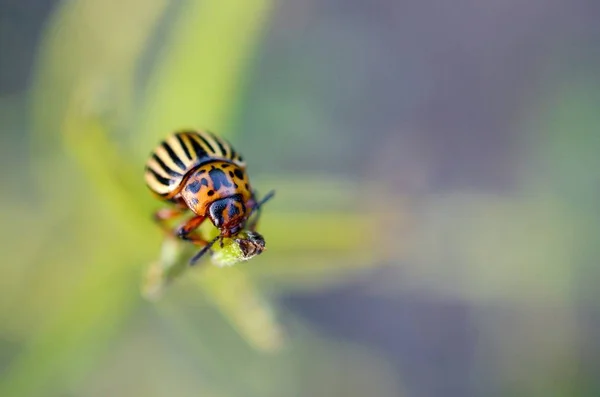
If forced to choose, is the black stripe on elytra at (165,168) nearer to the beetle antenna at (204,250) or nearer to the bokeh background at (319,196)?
the beetle antenna at (204,250)

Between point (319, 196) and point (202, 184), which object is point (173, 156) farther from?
point (319, 196)

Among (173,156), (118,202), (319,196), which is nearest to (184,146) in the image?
(173,156)

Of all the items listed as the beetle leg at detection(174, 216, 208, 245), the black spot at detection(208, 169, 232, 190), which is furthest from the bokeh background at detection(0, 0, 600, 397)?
the black spot at detection(208, 169, 232, 190)

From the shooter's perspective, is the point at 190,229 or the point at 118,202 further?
the point at 118,202

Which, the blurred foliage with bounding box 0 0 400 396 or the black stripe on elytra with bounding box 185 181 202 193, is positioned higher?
the blurred foliage with bounding box 0 0 400 396

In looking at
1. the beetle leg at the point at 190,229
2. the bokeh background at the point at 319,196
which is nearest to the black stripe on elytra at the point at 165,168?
the beetle leg at the point at 190,229

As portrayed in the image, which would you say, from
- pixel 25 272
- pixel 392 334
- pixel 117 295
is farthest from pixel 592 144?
pixel 25 272

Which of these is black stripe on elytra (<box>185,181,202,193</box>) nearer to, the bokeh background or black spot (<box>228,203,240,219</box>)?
black spot (<box>228,203,240,219</box>)

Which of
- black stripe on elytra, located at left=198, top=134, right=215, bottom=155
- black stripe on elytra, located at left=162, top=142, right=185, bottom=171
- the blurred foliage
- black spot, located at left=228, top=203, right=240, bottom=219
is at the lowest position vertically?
black spot, located at left=228, top=203, right=240, bottom=219
